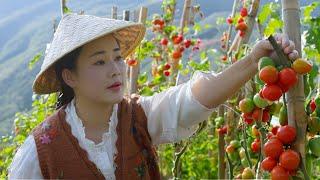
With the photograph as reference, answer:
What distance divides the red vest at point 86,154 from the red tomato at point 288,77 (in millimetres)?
649

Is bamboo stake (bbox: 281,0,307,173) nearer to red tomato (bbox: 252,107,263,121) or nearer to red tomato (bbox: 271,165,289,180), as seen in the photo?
red tomato (bbox: 271,165,289,180)

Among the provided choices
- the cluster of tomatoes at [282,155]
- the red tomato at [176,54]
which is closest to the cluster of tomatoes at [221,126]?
the red tomato at [176,54]

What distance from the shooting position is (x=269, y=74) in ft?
4.15

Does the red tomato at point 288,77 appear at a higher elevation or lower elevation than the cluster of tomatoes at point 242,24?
lower

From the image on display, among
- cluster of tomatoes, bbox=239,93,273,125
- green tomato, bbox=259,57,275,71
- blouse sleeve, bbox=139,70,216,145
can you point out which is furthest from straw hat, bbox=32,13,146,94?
green tomato, bbox=259,57,275,71

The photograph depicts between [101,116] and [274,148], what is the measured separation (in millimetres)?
678

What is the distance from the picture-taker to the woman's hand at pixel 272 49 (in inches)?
49.7

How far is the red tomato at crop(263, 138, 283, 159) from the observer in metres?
1.30

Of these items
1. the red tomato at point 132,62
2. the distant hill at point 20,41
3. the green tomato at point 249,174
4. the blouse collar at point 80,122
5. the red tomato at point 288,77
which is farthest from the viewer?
the distant hill at point 20,41

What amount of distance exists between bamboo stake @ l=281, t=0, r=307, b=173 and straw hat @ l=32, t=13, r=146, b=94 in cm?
62

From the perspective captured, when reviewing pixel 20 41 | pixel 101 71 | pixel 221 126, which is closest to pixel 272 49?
pixel 101 71

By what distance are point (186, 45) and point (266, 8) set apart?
9.99 feet

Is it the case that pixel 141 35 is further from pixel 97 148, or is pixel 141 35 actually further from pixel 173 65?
pixel 173 65

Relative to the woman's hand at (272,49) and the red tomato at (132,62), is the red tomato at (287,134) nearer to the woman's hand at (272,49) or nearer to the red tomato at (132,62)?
the woman's hand at (272,49)
